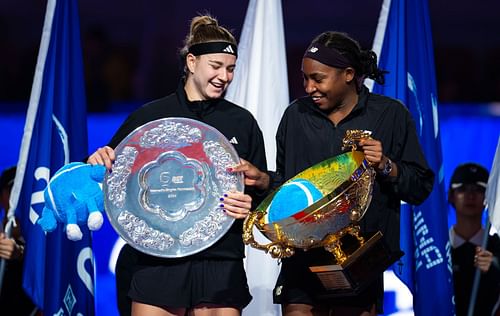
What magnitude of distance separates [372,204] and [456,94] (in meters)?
3.95

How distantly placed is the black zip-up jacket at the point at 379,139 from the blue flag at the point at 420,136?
34.6 inches

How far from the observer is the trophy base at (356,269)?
12.1 ft

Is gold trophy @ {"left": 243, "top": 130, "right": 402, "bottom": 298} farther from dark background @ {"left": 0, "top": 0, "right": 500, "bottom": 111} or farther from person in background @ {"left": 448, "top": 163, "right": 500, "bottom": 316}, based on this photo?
dark background @ {"left": 0, "top": 0, "right": 500, "bottom": 111}

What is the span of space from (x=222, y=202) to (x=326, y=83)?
1.95 feet

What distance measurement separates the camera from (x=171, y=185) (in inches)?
154

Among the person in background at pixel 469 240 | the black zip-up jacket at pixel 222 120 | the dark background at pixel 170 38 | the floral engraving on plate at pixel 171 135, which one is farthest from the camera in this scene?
the dark background at pixel 170 38

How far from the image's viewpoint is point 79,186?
152 inches

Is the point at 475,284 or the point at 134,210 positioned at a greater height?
the point at 134,210

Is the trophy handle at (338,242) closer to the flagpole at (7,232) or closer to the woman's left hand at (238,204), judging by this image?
the woman's left hand at (238,204)

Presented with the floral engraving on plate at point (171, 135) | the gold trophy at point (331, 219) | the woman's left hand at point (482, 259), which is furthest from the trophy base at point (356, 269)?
the woman's left hand at point (482, 259)

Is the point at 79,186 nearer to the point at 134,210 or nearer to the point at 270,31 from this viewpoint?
the point at 134,210

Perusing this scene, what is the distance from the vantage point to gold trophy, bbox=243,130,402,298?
11.9 feet

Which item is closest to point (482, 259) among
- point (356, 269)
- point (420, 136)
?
point (420, 136)

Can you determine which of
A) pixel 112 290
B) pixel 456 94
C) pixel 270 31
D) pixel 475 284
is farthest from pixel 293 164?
pixel 456 94
